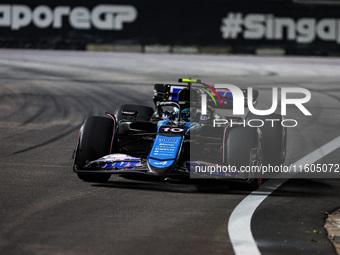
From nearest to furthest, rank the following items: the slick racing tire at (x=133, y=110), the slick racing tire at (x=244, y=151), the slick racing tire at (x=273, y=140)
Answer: the slick racing tire at (x=244, y=151) → the slick racing tire at (x=273, y=140) → the slick racing tire at (x=133, y=110)

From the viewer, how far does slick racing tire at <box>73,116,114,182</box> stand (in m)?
9.52

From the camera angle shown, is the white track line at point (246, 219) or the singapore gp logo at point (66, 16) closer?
the white track line at point (246, 219)

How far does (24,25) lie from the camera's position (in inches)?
1069

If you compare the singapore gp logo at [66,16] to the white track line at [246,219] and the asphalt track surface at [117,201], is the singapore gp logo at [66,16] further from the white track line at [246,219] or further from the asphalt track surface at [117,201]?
the white track line at [246,219]

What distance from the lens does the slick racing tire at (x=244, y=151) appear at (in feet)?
30.5

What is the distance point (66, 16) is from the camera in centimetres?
2723

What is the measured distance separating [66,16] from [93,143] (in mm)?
18167

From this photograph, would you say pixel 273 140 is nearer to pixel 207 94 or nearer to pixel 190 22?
pixel 207 94

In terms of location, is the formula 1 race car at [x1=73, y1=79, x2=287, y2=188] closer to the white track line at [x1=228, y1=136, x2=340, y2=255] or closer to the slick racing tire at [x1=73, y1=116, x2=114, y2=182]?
the slick racing tire at [x1=73, y1=116, x2=114, y2=182]

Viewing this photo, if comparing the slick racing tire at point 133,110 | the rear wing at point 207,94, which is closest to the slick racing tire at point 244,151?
the rear wing at point 207,94

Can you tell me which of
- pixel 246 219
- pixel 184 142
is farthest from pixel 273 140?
pixel 246 219

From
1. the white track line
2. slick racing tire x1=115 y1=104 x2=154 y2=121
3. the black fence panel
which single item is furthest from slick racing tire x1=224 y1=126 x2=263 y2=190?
the black fence panel

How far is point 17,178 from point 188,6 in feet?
60.8

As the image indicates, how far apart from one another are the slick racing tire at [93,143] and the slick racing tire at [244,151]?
145cm
